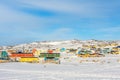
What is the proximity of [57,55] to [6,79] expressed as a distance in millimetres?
23527

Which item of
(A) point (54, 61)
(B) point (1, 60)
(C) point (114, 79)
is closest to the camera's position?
(C) point (114, 79)

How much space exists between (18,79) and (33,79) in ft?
3.59

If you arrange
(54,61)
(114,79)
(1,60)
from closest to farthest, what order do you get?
(114,79) → (54,61) → (1,60)

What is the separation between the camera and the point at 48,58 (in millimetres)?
42812

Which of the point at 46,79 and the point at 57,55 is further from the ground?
the point at 57,55

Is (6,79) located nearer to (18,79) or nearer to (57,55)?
(18,79)

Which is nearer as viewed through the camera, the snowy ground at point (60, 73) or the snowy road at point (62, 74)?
the snowy road at point (62, 74)

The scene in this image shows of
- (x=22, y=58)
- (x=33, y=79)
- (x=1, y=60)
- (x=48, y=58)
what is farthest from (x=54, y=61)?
(x=33, y=79)

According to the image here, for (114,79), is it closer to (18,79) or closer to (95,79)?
(95,79)

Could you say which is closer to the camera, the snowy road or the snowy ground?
the snowy road

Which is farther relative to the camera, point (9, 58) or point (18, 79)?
point (9, 58)

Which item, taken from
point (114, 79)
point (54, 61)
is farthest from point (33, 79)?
point (54, 61)

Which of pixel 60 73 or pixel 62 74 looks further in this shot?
pixel 60 73

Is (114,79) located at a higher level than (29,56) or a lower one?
lower
